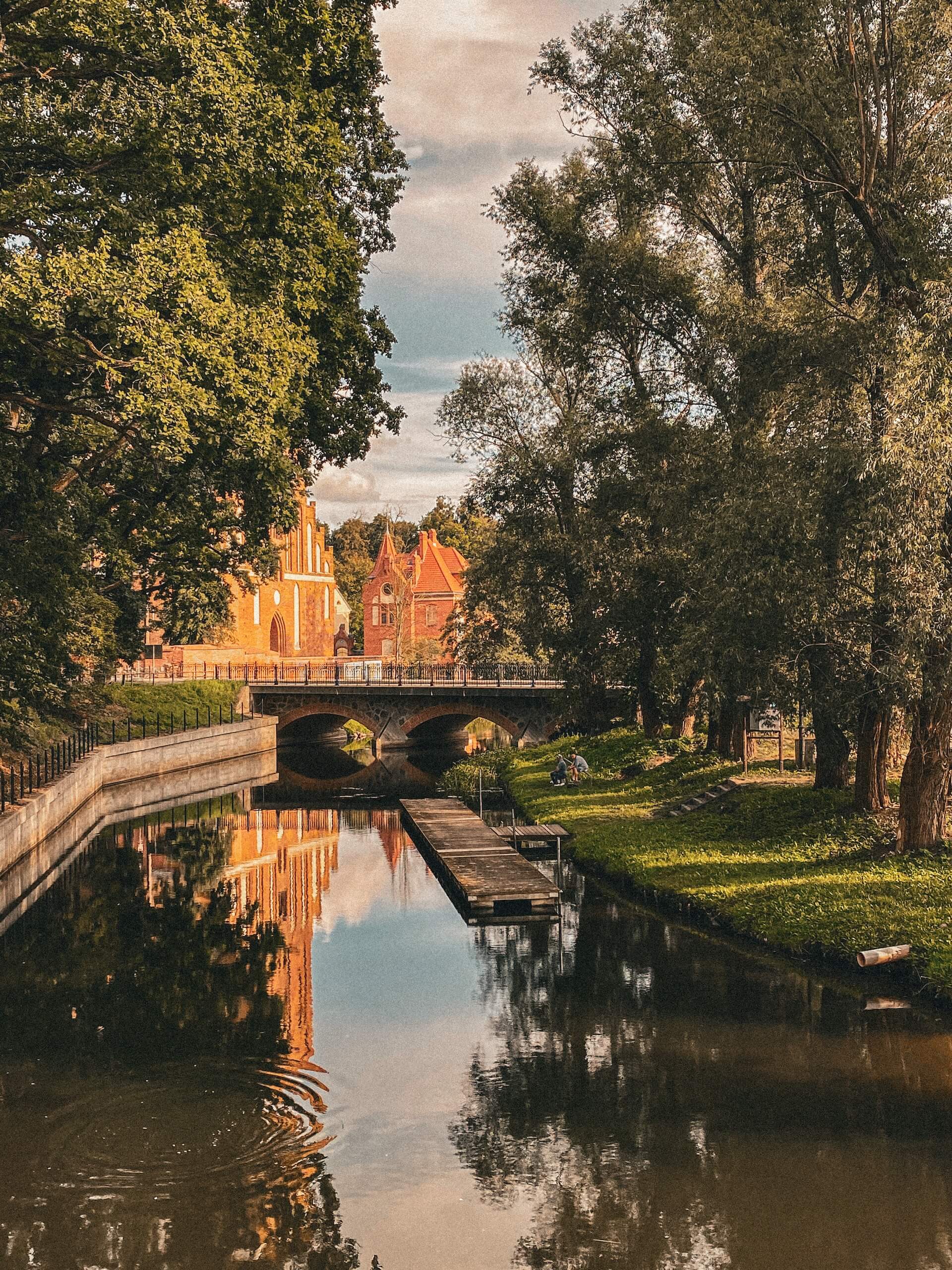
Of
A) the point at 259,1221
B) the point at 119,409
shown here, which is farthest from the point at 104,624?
the point at 259,1221

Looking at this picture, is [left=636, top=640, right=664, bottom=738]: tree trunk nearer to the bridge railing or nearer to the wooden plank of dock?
the wooden plank of dock

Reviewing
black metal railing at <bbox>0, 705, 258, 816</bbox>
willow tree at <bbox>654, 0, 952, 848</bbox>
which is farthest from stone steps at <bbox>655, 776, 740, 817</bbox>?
black metal railing at <bbox>0, 705, 258, 816</bbox>

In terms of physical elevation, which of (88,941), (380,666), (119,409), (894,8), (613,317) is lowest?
(88,941)

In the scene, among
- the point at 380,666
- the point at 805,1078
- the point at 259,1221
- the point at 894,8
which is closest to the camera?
the point at 259,1221

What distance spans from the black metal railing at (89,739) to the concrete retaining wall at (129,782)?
0.31 m

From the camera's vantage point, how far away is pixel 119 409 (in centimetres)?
1611

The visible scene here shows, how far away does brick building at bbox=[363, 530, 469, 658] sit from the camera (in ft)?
286

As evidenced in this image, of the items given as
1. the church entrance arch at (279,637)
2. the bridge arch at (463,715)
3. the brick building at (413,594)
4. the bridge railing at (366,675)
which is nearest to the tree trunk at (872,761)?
the bridge railing at (366,675)

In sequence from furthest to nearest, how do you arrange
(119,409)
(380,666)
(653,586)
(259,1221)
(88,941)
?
1. (380,666)
2. (653,586)
3. (88,941)
4. (119,409)
5. (259,1221)

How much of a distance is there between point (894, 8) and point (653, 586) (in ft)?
46.6

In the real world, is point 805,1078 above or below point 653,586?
below

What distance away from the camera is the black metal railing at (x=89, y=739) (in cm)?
2617

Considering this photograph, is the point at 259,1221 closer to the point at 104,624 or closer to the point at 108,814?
the point at 104,624

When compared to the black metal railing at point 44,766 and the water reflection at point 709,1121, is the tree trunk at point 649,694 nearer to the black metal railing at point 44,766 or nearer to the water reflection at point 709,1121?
the black metal railing at point 44,766
